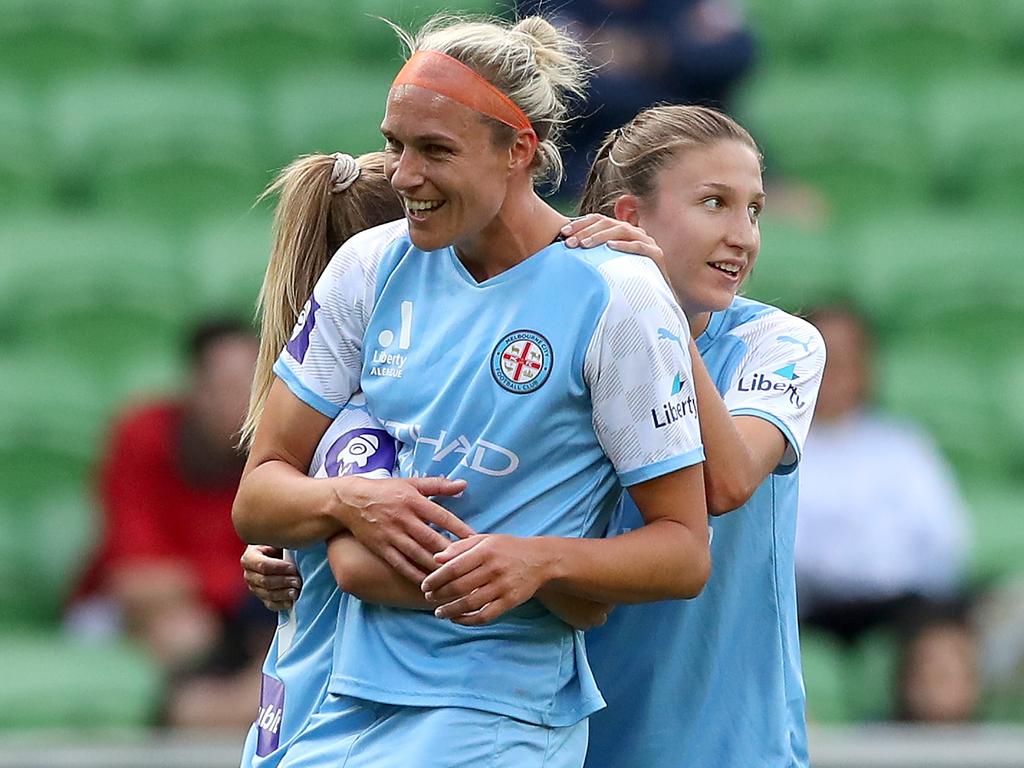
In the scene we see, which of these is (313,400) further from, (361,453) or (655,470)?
(655,470)

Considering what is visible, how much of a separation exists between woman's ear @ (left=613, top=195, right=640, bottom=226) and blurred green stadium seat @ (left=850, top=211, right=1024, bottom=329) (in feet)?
13.9

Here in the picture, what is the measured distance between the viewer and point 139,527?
5918 mm

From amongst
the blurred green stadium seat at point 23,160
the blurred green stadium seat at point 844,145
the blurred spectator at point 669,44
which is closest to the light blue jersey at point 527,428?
the blurred spectator at point 669,44

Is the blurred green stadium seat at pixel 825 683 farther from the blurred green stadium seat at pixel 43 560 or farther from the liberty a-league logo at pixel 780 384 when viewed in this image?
the liberty a-league logo at pixel 780 384

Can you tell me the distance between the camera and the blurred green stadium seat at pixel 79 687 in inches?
220

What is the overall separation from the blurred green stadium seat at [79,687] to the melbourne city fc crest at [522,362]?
322cm

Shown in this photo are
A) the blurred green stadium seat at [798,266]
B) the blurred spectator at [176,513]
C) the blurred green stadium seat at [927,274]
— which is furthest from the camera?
the blurred green stadium seat at [927,274]

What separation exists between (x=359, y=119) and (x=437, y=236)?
482 cm

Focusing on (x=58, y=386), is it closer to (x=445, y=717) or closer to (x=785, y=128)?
(x=785, y=128)

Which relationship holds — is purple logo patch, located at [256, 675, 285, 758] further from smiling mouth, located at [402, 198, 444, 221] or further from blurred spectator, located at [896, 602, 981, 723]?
blurred spectator, located at [896, 602, 981, 723]

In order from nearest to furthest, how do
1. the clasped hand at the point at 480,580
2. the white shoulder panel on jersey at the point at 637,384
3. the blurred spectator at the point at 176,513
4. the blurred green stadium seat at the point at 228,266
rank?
the clasped hand at the point at 480,580 < the white shoulder panel on jersey at the point at 637,384 < the blurred spectator at the point at 176,513 < the blurred green stadium seat at the point at 228,266

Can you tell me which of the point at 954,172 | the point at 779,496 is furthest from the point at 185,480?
the point at 954,172

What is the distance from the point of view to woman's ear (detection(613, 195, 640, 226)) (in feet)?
10.3

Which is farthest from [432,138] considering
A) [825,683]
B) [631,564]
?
[825,683]
